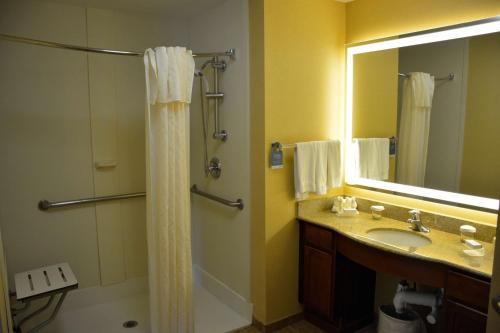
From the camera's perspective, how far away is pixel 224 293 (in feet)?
9.51

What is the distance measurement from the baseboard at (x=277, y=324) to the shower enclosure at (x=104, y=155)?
13cm

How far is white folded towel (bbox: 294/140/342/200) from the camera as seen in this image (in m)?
2.40

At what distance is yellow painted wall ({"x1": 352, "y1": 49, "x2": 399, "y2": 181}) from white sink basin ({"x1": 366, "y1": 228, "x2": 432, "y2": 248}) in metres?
0.41

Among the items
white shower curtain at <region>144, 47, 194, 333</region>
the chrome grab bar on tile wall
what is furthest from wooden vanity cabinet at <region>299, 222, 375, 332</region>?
white shower curtain at <region>144, 47, 194, 333</region>

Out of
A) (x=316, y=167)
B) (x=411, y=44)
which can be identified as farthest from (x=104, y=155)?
(x=411, y=44)

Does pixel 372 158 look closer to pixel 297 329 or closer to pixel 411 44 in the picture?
pixel 411 44

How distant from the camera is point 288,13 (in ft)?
7.67

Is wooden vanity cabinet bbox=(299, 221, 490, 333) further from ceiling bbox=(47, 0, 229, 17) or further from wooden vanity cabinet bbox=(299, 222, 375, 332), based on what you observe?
ceiling bbox=(47, 0, 229, 17)

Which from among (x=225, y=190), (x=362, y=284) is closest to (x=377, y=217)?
(x=362, y=284)

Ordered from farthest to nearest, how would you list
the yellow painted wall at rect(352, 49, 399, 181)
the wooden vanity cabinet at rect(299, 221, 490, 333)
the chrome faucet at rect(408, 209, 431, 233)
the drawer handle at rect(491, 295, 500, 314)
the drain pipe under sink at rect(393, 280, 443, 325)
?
the yellow painted wall at rect(352, 49, 399, 181), the chrome faucet at rect(408, 209, 431, 233), the drain pipe under sink at rect(393, 280, 443, 325), the wooden vanity cabinet at rect(299, 221, 490, 333), the drawer handle at rect(491, 295, 500, 314)

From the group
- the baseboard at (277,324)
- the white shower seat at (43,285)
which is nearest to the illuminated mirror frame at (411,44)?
the baseboard at (277,324)

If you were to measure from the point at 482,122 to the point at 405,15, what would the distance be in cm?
82

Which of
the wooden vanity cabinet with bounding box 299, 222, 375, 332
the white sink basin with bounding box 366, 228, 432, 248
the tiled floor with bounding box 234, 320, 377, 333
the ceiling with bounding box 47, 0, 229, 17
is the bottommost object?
the tiled floor with bounding box 234, 320, 377, 333

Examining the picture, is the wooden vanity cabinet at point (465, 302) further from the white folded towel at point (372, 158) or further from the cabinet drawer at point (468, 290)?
the white folded towel at point (372, 158)
